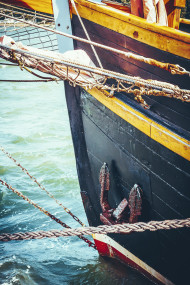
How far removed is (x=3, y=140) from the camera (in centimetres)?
909

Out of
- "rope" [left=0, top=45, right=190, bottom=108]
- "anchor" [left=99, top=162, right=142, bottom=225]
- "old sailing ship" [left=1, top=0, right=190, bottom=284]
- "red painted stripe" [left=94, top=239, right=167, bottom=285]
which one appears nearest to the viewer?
"rope" [left=0, top=45, right=190, bottom=108]

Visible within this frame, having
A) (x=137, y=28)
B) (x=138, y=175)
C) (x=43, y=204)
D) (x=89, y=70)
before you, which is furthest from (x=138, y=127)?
Answer: (x=43, y=204)

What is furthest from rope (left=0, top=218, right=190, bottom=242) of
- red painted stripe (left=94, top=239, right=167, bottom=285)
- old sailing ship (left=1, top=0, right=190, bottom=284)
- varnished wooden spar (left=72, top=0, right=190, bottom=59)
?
red painted stripe (left=94, top=239, right=167, bottom=285)

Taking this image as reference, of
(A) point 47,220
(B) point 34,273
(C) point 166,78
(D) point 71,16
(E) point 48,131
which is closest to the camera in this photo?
(C) point 166,78

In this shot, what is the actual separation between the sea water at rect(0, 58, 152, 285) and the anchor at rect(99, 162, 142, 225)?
131 centimetres

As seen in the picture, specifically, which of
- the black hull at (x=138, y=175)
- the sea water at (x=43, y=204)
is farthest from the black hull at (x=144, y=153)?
the sea water at (x=43, y=204)

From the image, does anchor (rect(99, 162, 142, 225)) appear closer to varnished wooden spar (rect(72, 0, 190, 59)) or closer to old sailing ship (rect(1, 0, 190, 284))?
old sailing ship (rect(1, 0, 190, 284))

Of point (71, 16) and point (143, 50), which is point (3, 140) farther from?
point (143, 50)

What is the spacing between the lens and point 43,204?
600cm

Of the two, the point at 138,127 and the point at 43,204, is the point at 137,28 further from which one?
the point at 43,204

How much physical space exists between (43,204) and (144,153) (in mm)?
4247

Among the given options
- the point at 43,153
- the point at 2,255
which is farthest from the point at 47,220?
the point at 43,153

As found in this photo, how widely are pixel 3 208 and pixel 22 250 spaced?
59.8 inches

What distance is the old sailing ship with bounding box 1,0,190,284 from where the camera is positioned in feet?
6.64
